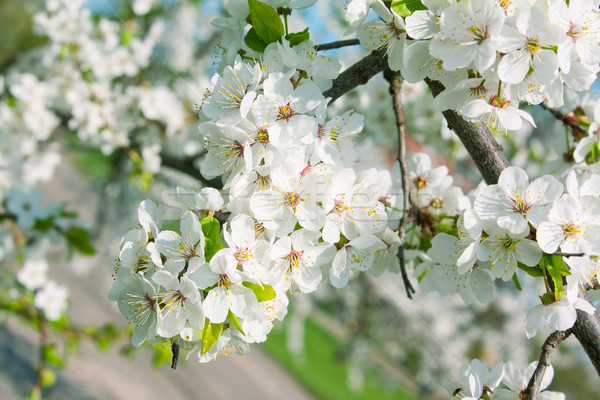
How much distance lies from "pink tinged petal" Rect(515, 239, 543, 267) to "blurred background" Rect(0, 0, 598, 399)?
0.67 metres

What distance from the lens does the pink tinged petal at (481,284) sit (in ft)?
4.30

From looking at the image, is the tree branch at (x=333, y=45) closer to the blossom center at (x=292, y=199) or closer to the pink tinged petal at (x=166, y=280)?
the blossom center at (x=292, y=199)

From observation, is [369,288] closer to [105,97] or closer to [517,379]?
[105,97]

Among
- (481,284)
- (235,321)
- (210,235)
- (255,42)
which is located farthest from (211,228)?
(481,284)

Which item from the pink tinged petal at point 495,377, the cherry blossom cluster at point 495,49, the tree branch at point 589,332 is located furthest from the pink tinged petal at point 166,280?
the tree branch at point 589,332

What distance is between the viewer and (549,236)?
1.08 meters

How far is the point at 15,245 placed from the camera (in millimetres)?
3195

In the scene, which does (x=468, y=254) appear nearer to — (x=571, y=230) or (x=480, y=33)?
(x=571, y=230)

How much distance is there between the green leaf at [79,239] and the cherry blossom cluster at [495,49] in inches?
92.0

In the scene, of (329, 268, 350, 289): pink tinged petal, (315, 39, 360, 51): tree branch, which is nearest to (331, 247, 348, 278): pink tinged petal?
(329, 268, 350, 289): pink tinged petal

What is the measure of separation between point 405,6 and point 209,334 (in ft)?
2.99

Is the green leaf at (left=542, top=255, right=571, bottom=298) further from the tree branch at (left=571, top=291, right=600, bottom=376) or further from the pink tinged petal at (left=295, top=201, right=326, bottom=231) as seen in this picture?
the pink tinged petal at (left=295, top=201, right=326, bottom=231)

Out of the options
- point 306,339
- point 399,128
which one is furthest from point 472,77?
point 306,339

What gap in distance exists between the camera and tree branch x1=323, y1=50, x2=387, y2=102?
4.21ft
